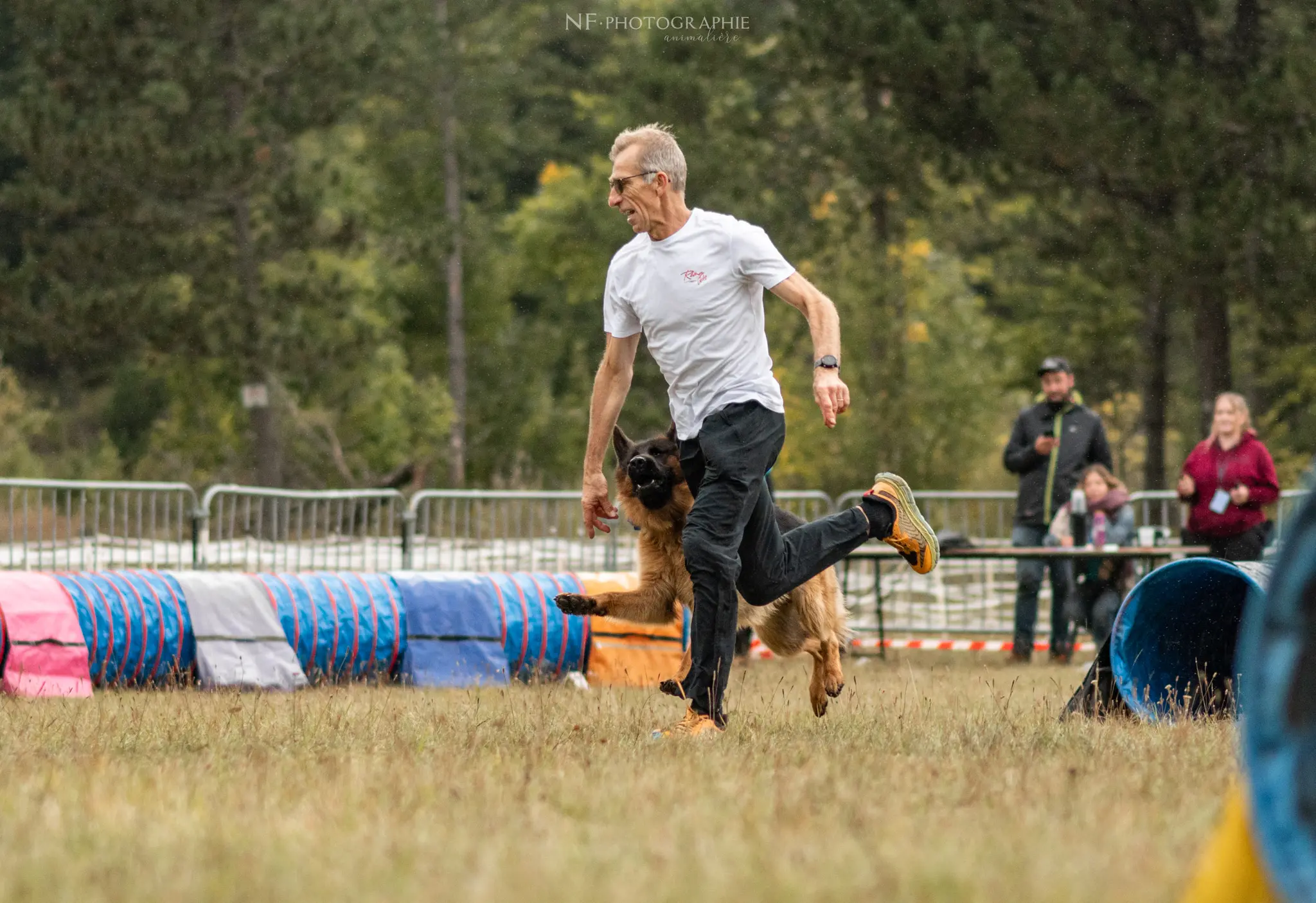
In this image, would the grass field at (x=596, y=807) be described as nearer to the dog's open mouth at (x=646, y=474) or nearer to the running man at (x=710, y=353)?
the running man at (x=710, y=353)

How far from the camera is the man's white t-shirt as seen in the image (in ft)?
16.7

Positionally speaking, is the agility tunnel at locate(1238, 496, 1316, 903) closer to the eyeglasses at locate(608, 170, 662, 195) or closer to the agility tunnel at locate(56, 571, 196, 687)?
the eyeglasses at locate(608, 170, 662, 195)

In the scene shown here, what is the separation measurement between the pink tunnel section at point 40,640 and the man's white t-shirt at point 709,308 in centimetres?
377

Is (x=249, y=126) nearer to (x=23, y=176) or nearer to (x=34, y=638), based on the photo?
(x=23, y=176)

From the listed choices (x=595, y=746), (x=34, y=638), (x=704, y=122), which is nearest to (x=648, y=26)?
(x=704, y=122)

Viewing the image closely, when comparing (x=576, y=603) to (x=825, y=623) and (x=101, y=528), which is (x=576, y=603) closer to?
(x=825, y=623)

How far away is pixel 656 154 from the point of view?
16.9 ft

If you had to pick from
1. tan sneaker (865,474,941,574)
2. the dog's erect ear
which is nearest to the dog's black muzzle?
the dog's erect ear

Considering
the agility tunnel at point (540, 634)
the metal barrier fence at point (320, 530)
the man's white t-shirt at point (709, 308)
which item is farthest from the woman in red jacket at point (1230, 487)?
the metal barrier fence at point (320, 530)

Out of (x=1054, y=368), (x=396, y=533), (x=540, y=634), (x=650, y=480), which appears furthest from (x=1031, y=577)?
(x=650, y=480)

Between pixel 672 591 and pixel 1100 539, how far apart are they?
6074 mm

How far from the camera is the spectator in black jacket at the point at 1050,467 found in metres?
11.3

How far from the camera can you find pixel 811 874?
101 inches

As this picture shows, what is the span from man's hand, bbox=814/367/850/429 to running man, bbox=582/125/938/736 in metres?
0.12
